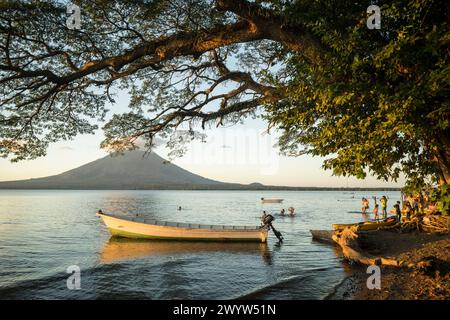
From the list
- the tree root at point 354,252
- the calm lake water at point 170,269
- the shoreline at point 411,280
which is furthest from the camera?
the tree root at point 354,252

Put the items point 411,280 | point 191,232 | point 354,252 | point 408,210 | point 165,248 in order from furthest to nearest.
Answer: point 191,232 → point 165,248 → point 408,210 → point 354,252 → point 411,280

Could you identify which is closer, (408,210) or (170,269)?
(170,269)

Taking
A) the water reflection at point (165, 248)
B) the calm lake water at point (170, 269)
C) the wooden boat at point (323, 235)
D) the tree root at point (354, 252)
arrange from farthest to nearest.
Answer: the wooden boat at point (323, 235) → the water reflection at point (165, 248) → the tree root at point (354, 252) → the calm lake water at point (170, 269)

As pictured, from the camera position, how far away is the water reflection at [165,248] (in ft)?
65.1

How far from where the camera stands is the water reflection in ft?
65.1

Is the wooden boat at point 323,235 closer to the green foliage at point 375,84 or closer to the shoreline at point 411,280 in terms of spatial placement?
the shoreline at point 411,280

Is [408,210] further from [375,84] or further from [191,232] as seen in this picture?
[375,84]

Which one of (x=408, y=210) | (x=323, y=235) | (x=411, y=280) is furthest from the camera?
(x=323, y=235)

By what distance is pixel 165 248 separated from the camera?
21906 mm

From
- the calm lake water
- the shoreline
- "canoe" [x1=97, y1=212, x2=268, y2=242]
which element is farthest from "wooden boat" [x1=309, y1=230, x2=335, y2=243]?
the shoreline

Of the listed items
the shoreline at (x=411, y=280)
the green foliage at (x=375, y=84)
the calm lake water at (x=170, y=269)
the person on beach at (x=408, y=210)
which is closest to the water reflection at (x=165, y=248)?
the calm lake water at (x=170, y=269)

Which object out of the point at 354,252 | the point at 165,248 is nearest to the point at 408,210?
the point at 354,252

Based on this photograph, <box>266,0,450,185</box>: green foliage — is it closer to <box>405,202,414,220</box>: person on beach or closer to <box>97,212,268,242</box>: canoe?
<box>405,202,414,220</box>: person on beach
